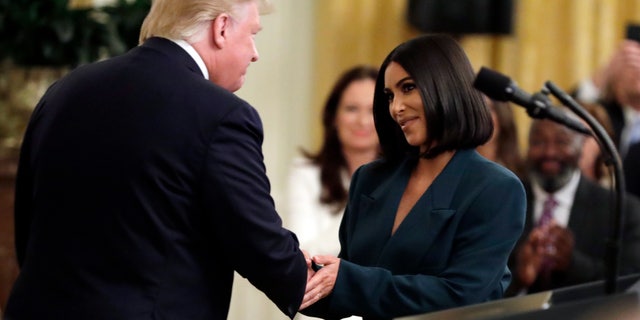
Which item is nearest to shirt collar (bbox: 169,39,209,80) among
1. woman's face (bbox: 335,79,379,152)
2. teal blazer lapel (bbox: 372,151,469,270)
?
teal blazer lapel (bbox: 372,151,469,270)

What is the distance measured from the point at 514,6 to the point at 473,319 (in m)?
4.62

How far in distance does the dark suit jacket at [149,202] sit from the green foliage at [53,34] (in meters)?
3.03

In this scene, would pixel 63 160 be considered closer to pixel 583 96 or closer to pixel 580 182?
pixel 580 182

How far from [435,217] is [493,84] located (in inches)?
13.5

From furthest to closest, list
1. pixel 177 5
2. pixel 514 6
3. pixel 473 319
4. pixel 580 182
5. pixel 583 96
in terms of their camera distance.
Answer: pixel 514 6, pixel 583 96, pixel 580 182, pixel 177 5, pixel 473 319

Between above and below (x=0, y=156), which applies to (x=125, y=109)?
above


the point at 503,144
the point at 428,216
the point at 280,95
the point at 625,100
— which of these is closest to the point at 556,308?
the point at 428,216

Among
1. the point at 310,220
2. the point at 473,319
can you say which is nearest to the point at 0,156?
the point at 310,220

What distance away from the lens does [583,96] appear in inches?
229

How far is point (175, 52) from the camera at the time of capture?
8.59 feet

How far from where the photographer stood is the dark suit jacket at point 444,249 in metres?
2.57

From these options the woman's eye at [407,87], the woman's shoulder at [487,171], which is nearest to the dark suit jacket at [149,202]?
the woman's eye at [407,87]

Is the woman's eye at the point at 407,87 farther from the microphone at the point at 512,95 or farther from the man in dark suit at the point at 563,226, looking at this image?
the man in dark suit at the point at 563,226

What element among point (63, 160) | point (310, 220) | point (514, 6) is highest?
point (63, 160)
